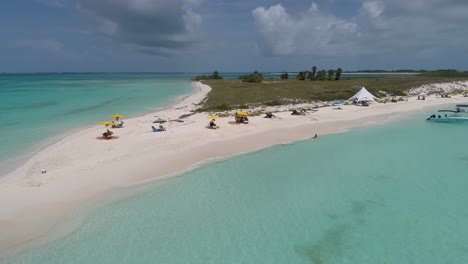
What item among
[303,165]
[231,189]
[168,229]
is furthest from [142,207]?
[303,165]

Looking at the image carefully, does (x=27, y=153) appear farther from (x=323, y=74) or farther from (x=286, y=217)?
(x=323, y=74)

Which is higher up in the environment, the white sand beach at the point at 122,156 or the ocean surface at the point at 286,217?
the white sand beach at the point at 122,156

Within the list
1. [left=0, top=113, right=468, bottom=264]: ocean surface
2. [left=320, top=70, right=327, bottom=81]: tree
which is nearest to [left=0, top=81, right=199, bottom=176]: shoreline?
[left=0, top=113, right=468, bottom=264]: ocean surface

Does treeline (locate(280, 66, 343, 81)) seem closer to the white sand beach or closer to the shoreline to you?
the white sand beach

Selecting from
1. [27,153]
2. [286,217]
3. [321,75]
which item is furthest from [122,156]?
[321,75]

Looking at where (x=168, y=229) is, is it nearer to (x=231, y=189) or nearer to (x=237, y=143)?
(x=231, y=189)

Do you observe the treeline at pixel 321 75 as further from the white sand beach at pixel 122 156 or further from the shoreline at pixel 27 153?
the shoreline at pixel 27 153

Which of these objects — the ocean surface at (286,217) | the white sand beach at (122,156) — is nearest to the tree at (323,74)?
the white sand beach at (122,156)
